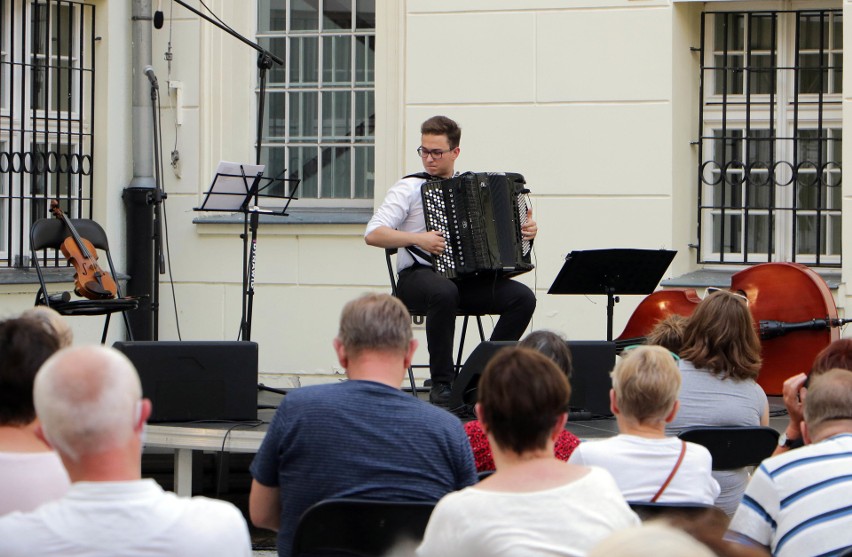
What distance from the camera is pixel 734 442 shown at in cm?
363

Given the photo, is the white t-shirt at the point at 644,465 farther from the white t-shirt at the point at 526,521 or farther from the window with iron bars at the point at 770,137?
the window with iron bars at the point at 770,137

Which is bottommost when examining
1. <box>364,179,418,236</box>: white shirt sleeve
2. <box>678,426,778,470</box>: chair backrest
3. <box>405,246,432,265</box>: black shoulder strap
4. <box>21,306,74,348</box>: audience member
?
<box>678,426,778,470</box>: chair backrest

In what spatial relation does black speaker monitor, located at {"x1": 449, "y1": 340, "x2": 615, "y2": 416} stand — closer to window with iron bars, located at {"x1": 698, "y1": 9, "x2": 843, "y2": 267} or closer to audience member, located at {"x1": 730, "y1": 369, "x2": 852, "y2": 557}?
audience member, located at {"x1": 730, "y1": 369, "x2": 852, "y2": 557}

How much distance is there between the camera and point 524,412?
2.28 m

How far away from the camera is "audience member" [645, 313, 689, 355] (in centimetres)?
424

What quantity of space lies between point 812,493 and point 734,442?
105cm

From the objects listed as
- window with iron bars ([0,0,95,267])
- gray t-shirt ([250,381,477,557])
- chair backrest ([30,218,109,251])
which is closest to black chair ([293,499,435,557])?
gray t-shirt ([250,381,477,557])

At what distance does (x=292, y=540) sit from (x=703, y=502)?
3.31 feet

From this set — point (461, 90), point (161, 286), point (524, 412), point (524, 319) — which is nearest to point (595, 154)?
point (461, 90)

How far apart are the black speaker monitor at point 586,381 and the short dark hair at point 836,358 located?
5.17 feet

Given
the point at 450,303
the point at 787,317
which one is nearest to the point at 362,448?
the point at 450,303

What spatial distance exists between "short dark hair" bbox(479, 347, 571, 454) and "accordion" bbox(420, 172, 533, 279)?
3.11 metres

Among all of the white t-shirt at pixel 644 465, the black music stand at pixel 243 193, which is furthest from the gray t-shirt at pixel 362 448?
the black music stand at pixel 243 193

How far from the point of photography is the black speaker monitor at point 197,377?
4734 mm
